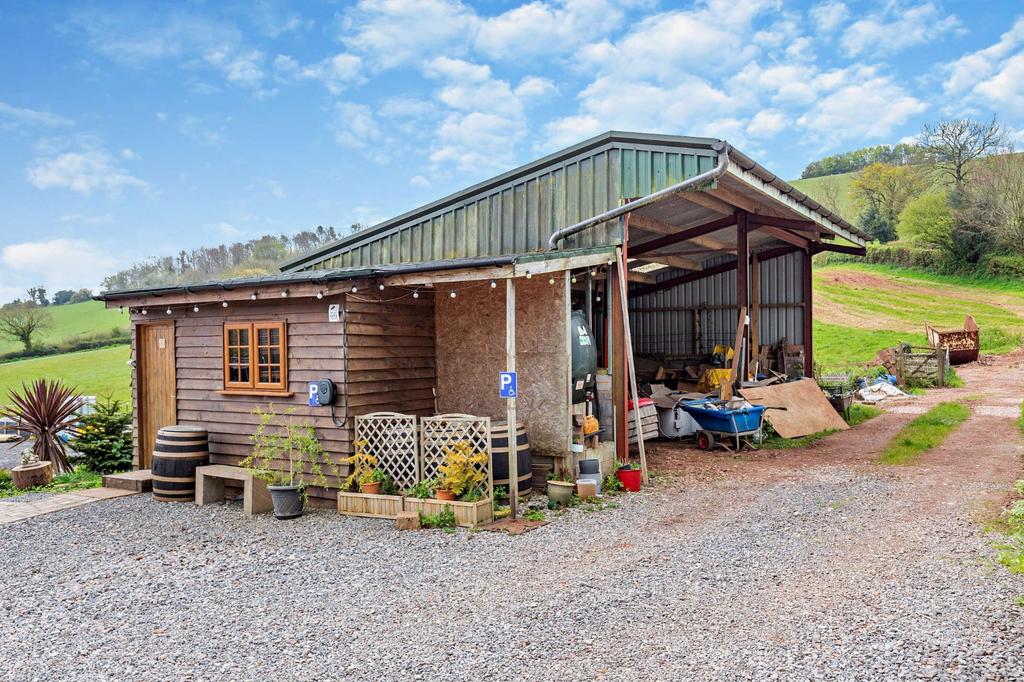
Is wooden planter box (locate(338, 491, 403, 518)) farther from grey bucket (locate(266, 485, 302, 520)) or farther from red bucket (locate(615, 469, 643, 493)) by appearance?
red bucket (locate(615, 469, 643, 493))

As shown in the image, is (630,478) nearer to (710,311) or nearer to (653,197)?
(653,197)

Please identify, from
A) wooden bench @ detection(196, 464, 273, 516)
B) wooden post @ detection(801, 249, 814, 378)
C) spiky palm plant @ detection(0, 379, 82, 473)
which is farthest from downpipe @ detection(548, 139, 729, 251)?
wooden post @ detection(801, 249, 814, 378)

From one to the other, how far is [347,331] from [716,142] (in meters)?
5.28

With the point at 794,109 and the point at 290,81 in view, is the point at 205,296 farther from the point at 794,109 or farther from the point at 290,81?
the point at 794,109

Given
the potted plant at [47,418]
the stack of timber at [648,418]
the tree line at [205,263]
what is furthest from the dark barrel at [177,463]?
the tree line at [205,263]

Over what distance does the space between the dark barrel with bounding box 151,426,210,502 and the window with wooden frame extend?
31.7 inches

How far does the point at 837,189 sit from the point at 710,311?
4949 cm

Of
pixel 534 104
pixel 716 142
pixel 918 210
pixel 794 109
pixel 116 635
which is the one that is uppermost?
pixel 794 109

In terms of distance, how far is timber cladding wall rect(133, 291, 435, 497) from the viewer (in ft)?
26.2

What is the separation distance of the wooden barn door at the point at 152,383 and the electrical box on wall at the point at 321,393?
10.2 ft

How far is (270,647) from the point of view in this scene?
165 inches

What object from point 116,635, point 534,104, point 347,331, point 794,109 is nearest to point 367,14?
point 347,331

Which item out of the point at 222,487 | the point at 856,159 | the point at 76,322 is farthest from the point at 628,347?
the point at 856,159

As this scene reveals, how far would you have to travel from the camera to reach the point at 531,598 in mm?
4883
